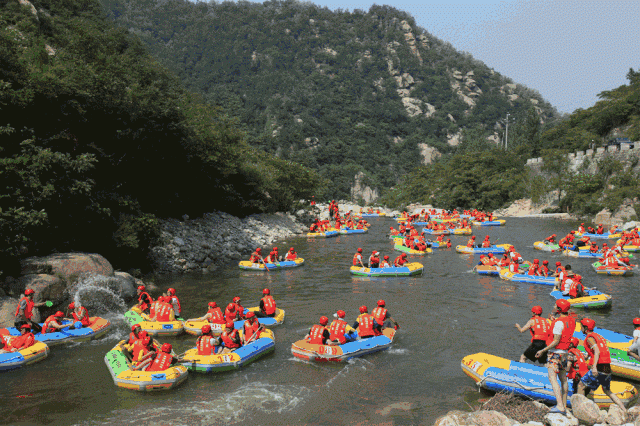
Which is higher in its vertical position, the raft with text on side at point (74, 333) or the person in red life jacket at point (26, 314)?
the person in red life jacket at point (26, 314)

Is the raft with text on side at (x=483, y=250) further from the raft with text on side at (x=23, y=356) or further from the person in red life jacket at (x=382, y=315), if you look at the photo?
the raft with text on side at (x=23, y=356)

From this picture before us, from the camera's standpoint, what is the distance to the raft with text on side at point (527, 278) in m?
22.9

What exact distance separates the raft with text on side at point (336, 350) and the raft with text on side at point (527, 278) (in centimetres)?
1273

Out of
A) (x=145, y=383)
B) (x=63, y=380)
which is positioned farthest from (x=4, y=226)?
(x=145, y=383)

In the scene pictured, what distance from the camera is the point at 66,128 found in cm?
2098

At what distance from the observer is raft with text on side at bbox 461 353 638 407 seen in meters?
10.0

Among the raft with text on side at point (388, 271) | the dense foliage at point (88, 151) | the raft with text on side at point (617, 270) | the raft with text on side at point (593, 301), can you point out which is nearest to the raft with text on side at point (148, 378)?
the dense foliage at point (88, 151)

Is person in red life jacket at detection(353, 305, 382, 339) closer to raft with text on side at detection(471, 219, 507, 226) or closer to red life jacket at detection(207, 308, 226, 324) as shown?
red life jacket at detection(207, 308, 226, 324)

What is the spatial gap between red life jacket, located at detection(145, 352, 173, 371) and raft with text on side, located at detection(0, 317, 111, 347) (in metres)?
4.68

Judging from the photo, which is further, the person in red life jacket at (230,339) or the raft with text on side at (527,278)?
the raft with text on side at (527,278)

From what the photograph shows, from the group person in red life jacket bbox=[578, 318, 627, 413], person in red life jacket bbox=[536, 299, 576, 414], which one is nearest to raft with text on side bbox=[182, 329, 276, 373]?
person in red life jacket bbox=[536, 299, 576, 414]

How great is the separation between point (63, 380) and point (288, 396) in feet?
21.1

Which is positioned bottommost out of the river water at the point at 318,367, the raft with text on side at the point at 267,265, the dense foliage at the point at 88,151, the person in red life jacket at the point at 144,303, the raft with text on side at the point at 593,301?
the river water at the point at 318,367

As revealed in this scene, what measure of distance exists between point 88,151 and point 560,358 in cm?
2259
